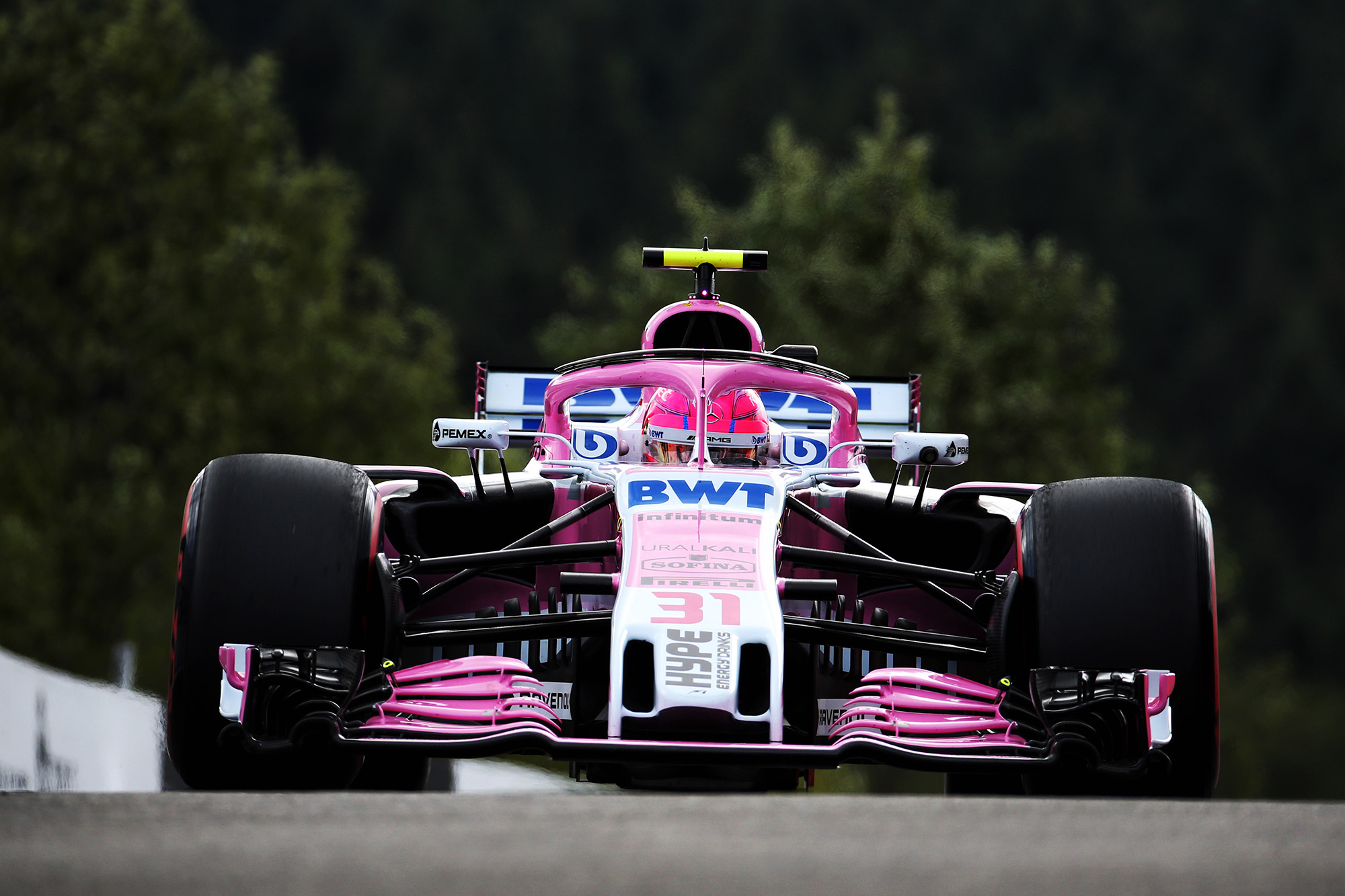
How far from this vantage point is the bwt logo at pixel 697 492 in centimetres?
657

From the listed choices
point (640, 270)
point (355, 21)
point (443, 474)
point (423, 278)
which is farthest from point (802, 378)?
point (355, 21)

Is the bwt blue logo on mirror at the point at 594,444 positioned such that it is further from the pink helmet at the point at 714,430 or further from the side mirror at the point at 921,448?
the side mirror at the point at 921,448

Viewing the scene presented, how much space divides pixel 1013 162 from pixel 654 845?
242ft

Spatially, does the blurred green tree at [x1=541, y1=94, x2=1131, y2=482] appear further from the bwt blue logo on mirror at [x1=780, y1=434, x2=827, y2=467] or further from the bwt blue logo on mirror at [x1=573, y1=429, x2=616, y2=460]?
the bwt blue logo on mirror at [x1=573, y1=429, x2=616, y2=460]

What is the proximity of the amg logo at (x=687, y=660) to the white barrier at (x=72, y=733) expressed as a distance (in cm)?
353

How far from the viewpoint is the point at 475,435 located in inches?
269

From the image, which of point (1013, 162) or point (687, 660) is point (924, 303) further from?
point (1013, 162)

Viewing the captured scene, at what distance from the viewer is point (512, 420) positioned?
11.4m

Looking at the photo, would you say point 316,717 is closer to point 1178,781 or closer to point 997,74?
point 1178,781

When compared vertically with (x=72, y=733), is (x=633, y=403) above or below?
above

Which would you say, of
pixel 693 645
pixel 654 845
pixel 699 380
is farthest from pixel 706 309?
pixel 654 845

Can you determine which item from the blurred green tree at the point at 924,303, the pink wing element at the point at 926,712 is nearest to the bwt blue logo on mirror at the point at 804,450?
the pink wing element at the point at 926,712

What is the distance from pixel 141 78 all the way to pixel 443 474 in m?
27.4

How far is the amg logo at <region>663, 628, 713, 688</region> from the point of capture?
5.68 metres
